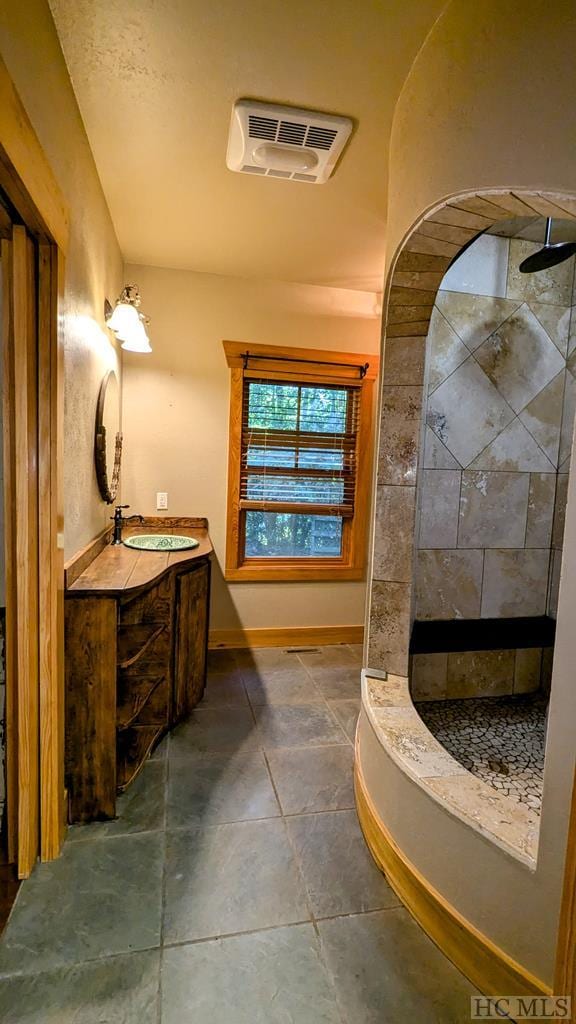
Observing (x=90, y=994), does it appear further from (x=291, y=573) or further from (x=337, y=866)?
(x=291, y=573)

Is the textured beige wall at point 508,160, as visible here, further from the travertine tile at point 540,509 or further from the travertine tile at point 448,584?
the travertine tile at point 540,509

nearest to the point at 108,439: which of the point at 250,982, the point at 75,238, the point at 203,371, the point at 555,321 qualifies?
the point at 203,371

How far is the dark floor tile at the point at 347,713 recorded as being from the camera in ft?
7.99

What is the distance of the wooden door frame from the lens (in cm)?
142

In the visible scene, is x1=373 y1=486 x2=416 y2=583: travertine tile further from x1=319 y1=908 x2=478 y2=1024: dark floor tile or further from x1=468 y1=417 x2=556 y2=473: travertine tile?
x1=319 y1=908 x2=478 y2=1024: dark floor tile

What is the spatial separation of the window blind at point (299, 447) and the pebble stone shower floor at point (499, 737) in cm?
159

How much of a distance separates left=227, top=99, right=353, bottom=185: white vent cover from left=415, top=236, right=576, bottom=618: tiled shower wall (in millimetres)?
935

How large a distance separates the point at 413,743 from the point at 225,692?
4.83 ft

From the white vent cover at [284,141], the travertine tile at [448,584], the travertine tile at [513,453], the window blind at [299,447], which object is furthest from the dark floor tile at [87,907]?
the white vent cover at [284,141]

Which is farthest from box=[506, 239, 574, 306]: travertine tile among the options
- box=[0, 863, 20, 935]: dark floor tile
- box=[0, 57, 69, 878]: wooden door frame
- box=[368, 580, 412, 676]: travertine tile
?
box=[0, 863, 20, 935]: dark floor tile

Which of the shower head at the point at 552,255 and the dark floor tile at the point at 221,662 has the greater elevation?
the shower head at the point at 552,255

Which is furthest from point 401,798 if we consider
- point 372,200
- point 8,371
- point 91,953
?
point 372,200

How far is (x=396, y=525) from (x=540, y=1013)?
1.42 m

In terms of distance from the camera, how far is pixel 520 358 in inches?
101
